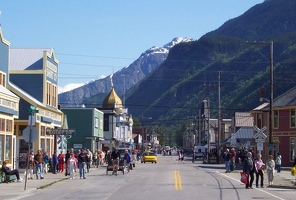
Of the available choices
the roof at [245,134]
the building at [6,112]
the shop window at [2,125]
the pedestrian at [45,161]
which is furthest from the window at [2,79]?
the roof at [245,134]

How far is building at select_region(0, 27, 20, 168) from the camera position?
1430 inches

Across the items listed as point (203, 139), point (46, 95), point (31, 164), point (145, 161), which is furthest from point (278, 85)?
point (31, 164)

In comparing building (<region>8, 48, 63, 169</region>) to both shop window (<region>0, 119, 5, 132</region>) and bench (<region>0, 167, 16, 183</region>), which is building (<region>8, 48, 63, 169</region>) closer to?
shop window (<region>0, 119, 5, 132</region>)

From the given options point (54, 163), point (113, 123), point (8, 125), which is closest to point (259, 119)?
point (113, 123)

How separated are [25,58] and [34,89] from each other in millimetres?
3441

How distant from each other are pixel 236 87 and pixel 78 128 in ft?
343

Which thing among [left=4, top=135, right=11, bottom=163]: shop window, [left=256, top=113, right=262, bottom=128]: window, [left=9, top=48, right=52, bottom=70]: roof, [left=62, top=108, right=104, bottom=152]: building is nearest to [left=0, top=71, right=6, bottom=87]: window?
[left=4, top=135, right=11, bottom=163]: shop window

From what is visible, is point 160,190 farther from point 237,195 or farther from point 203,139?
point 203,139

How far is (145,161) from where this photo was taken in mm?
80312

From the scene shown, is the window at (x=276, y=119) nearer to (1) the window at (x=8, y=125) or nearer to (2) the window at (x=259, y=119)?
(2) the window at (x=259, y=119)

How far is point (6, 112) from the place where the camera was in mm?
36781

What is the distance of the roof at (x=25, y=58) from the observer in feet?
161

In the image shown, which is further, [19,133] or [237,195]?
[19,133]

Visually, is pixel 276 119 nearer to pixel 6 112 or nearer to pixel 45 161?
pixel 45 161
